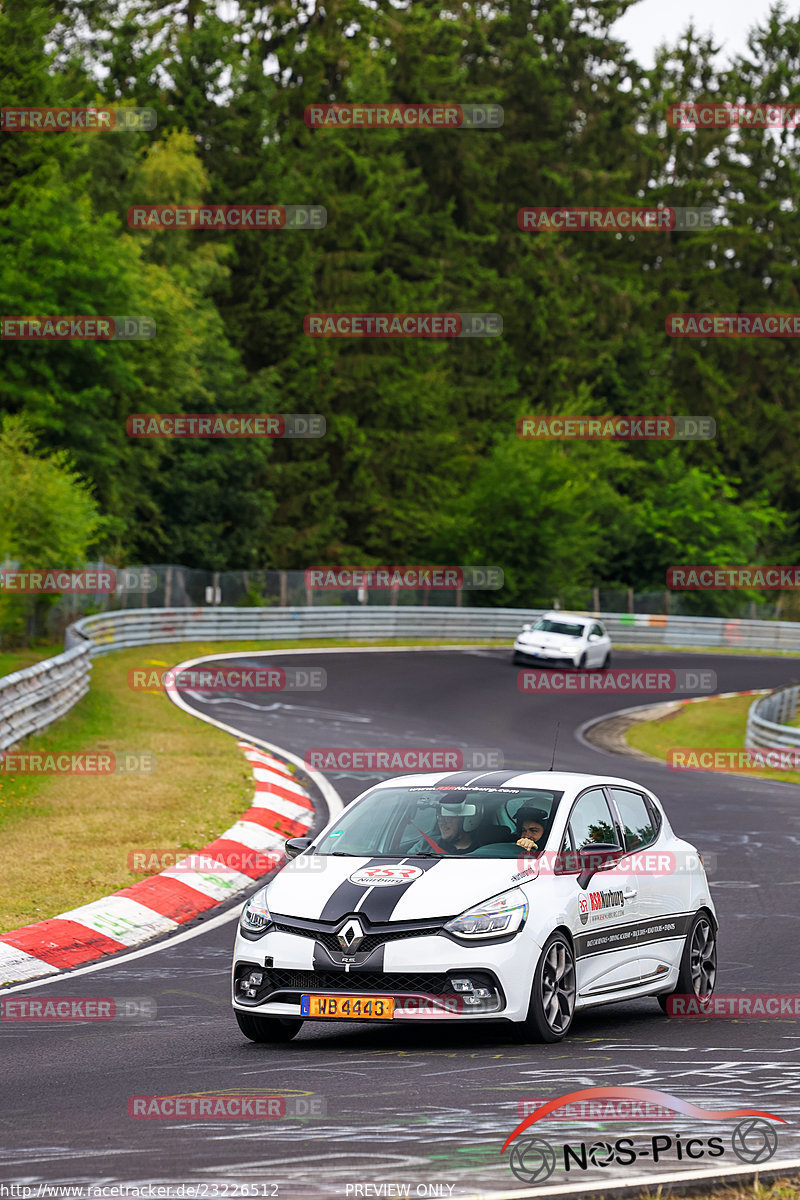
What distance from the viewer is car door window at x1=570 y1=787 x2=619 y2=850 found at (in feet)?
31.3

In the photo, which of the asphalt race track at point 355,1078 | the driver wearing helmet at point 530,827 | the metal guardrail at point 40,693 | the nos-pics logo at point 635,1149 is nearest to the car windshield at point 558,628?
the metal guardrail at point 40,693

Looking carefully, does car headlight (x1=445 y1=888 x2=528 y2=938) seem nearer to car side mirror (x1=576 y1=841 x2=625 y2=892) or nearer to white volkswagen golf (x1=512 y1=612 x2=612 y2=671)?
car side mirror (x1=576 y1=841 x2=625 y2=892)

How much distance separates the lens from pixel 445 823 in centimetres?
947

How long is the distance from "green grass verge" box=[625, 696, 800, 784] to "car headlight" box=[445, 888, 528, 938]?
18861mm

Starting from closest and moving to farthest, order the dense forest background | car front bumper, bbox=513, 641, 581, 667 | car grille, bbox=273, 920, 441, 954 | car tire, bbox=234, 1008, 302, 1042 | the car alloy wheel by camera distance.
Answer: car grille, bbox=273, 920, 441, 954 → car tire, bbox=234, 1008, 302, 1042 → the car alloy wheel → car front bumper, bbox=513, 641, 581, 667 → the dense forest background

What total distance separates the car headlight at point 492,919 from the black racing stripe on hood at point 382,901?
1.03ft

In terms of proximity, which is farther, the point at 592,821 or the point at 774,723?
the point at 774,723

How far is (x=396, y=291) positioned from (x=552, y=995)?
6656cm

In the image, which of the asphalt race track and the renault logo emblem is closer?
the asphalt race track

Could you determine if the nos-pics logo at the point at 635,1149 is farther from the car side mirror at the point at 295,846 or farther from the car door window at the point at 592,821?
the car side mirror at the point at 295,846

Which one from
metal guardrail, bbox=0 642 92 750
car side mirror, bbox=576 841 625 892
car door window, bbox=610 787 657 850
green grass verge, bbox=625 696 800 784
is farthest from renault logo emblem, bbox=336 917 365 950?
green grass verge, bbox=625 696 800 784

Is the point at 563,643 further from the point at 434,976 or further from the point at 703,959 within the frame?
the point at 434,976

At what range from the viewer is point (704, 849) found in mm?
16688

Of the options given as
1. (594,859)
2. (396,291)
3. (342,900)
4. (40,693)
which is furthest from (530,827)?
(396,291)
